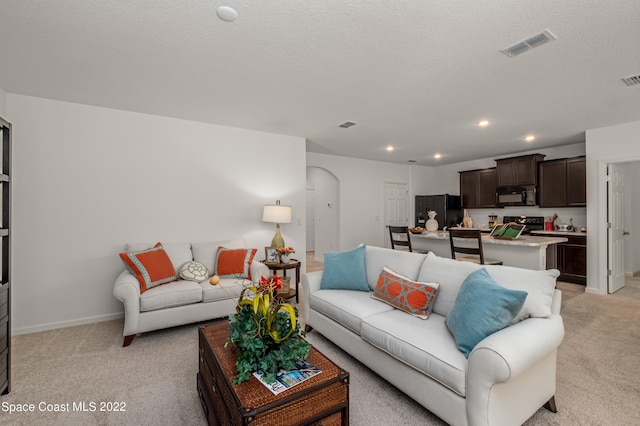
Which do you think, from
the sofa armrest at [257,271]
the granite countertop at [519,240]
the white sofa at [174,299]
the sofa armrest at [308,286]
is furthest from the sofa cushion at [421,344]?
the granite countertop at [519,240]

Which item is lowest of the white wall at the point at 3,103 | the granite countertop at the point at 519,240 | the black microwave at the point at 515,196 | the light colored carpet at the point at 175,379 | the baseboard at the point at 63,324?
the light colored carpet at the point at 175,379

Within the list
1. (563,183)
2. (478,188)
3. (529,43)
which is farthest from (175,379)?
(478,188)

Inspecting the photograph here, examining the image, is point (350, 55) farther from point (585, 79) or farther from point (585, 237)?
point (585, 237)

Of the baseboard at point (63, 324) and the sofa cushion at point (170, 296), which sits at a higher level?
the sofa cushion at point (170, 296)

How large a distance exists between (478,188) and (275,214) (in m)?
5.07

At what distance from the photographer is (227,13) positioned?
190cm

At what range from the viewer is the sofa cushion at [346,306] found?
2367mm

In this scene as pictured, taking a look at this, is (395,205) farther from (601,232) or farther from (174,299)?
(174,299)

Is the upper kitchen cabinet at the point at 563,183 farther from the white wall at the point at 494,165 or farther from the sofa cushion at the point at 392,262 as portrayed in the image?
the sofa cushion at the point at 392,262

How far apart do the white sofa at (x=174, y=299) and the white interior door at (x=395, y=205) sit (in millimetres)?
4449

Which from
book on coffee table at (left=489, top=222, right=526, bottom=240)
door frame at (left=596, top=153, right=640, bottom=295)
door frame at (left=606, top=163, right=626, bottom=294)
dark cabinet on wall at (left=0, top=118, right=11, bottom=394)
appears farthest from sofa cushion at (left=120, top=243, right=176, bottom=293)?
door frame at (left=606, top=163, right=626, bottom=294)

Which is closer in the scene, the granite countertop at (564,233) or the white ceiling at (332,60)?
the white ceiling at (332,60)

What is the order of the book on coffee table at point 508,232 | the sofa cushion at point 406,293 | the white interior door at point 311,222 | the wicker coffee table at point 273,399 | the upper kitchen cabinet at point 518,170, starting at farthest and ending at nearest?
the white interior door at point 311,222
the upper kitchen cabinet at point 518,170
the book on coffee table at point 508,232
the sofa cushion at point 406,293
the wicker coffee table at point 273,399

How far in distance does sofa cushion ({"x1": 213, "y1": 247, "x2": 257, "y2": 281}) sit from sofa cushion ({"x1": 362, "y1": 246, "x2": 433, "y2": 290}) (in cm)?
146
